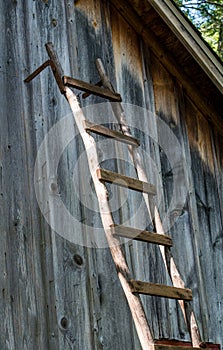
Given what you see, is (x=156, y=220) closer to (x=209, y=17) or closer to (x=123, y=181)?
(x=123, y=181)

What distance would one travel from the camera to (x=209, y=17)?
17.1m

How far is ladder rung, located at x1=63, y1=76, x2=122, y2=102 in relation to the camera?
6727 mm

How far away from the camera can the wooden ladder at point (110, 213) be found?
586cm

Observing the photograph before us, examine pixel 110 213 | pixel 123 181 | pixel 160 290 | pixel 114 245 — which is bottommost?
pixel 160 290

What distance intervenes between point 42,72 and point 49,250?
1369 mm

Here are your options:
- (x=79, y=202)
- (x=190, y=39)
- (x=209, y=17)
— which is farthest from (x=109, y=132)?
(x=209, y=17)

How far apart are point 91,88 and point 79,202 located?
0.82m

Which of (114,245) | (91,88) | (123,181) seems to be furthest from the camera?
(91,88)

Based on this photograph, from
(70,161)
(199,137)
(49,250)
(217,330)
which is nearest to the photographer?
(49,250)

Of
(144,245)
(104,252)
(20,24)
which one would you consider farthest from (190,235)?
(20,24)

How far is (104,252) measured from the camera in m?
6.93

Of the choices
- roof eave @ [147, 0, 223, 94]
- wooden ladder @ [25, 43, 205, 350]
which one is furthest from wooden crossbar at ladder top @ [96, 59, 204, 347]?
roof eave @ [147, 0, 223, 94]

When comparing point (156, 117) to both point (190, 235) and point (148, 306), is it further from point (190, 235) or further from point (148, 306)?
point (148, 306)

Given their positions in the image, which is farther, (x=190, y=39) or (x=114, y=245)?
(x=190, y=39)
